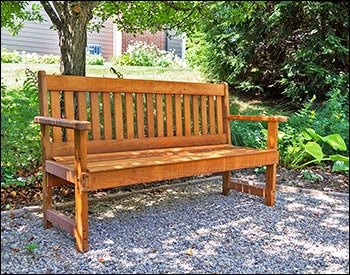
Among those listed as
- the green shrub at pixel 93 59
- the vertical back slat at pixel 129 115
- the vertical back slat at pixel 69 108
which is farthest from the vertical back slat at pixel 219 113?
the green shrub at pixel 93 59

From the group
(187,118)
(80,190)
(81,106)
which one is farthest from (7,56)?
(187,118)

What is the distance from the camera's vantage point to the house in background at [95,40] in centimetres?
432

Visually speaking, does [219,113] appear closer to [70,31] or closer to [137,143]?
[137,143]

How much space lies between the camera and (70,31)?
3176 mm

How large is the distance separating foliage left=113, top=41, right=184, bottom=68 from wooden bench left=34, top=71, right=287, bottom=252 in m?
3.99

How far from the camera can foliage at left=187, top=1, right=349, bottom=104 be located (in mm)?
4852

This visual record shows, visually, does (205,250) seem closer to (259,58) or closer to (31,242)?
(31,242)

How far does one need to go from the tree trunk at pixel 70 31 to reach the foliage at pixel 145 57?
13.7 feet

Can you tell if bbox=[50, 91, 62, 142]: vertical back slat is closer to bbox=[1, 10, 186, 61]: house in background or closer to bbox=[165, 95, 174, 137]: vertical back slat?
bbox=[1, 10, 186, 61]: house in background

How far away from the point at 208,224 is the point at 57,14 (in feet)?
6.58

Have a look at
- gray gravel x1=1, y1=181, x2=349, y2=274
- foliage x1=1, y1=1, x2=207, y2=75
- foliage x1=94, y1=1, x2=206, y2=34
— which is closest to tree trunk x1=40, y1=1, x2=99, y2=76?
foliage x1=1, y1=1, x2=207, y2=75

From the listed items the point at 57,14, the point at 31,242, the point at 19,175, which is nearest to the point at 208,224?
the point at 31,242

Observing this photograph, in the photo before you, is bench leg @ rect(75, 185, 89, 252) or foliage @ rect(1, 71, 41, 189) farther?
foliage @ rect(1, 71, 41, 189)

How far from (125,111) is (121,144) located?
0.93ft
